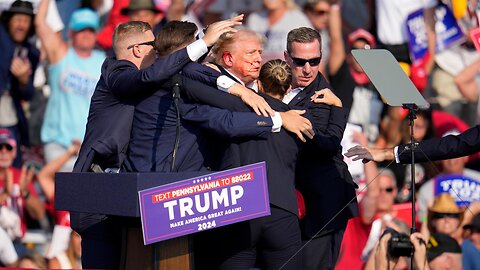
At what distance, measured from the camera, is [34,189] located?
1229 centimetres

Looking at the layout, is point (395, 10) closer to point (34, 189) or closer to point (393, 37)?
point (393, 37)

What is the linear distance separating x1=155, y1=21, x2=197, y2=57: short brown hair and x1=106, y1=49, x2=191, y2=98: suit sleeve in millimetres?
108

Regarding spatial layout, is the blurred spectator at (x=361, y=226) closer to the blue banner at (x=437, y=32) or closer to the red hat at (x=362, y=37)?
the red hat at (x=362, y=37)

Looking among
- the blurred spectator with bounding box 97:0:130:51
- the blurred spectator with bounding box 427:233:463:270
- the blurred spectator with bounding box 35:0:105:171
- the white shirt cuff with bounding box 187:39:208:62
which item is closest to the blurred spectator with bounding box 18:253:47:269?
the blurred spectator with bounding box 35:0:105:171

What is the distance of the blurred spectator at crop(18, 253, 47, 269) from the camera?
10882mm

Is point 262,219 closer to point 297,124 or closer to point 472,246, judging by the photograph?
point 297,124

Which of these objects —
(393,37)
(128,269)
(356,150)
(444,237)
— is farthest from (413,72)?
(128,269)

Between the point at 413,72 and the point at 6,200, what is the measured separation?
11.6 feet

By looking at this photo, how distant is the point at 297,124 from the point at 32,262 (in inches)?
157

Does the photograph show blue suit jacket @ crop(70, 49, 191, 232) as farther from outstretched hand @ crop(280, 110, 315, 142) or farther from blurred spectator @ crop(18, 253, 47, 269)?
blurred spectator @ crop(18, 253, 47, 269)

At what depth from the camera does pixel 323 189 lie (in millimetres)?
8227

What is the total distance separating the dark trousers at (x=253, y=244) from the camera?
299 inches

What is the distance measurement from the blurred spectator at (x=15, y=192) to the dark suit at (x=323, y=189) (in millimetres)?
4363

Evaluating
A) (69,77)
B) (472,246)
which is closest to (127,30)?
(472,246)
